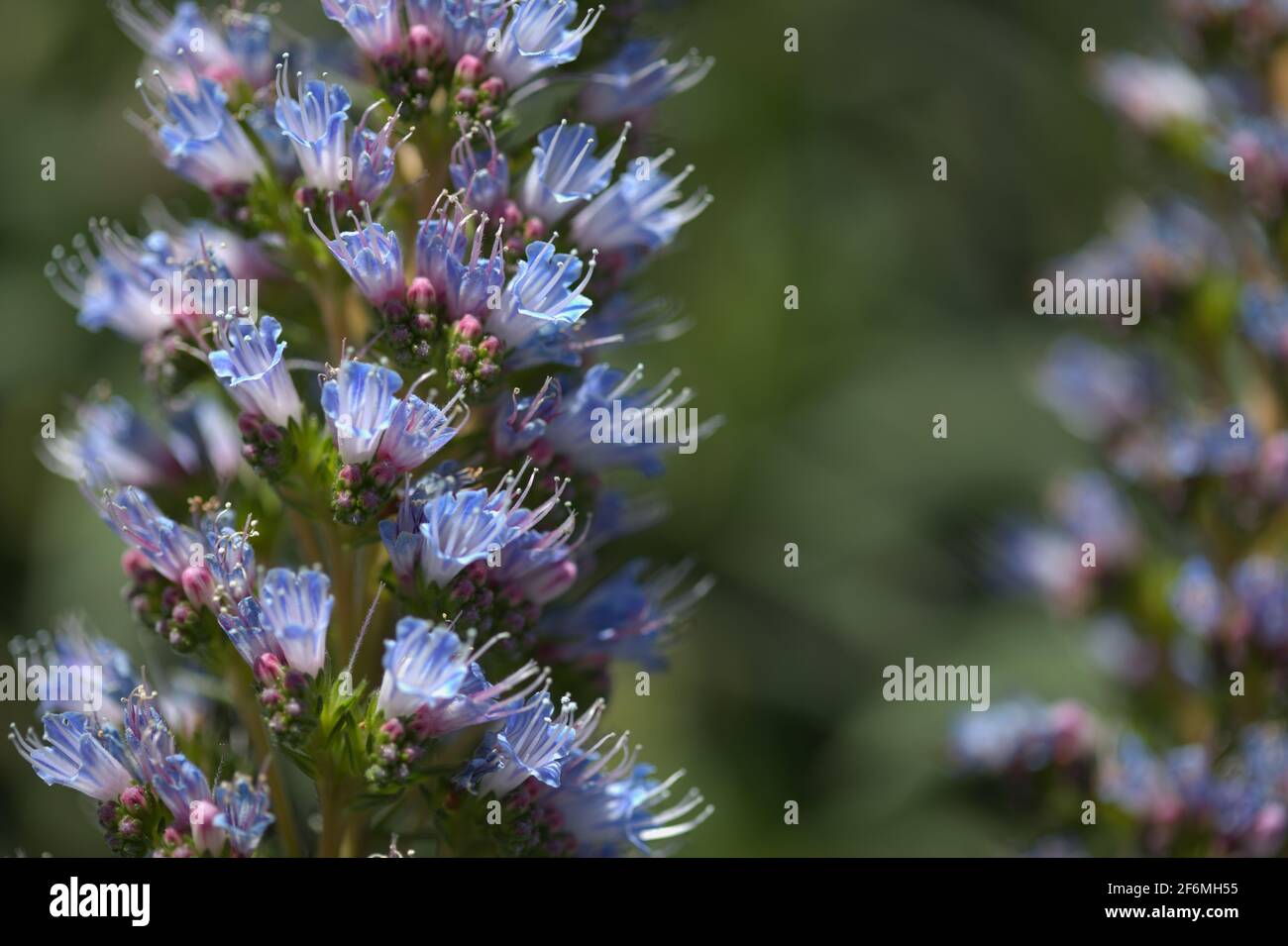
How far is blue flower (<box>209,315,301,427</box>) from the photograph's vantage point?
12.6ft

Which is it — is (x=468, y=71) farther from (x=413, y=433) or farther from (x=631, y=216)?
(x=413, y=433)

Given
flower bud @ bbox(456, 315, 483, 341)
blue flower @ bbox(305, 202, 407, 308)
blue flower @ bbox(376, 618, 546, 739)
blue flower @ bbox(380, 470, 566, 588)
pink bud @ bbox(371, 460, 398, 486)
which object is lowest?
blue flower @ bbox(376, 618, 546, 739)

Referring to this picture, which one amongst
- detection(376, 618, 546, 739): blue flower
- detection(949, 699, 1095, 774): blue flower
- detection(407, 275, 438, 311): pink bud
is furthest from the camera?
detection(949, 699, 1095, 774): blue flower

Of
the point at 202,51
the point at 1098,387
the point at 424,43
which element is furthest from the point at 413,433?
the point at 1098,387

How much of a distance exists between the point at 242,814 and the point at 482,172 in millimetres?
1733

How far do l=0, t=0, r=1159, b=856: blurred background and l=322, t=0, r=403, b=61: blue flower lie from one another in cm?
332

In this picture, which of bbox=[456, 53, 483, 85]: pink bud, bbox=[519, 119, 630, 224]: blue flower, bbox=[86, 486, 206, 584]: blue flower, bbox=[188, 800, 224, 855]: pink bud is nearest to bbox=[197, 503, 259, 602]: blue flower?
bbox=[86, 486, 206, 584]: blue flower

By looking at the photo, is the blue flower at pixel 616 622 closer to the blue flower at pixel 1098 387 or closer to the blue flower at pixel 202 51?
the blue flower at pixel 202 51

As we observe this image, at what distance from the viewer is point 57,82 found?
7.93m

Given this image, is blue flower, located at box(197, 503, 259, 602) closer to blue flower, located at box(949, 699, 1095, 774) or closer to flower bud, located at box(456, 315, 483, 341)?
flower bud, located at box(456, 315, 483, 341)

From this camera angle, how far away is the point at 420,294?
13.0 ft

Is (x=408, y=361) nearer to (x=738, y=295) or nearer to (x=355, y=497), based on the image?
(x=355, y=497)

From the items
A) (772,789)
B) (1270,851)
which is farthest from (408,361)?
(772,789)
